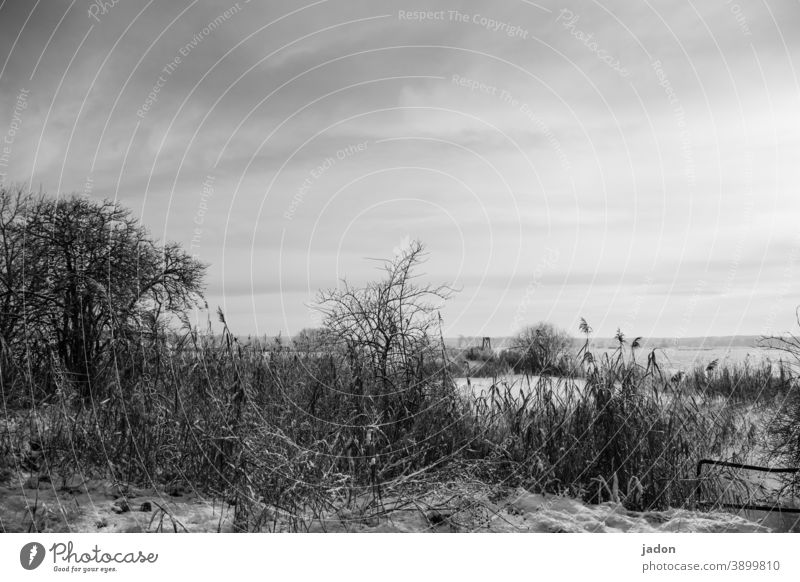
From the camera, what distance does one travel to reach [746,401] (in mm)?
10180

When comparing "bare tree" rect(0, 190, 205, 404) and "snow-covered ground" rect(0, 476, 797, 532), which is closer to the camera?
"snow-covered ground" rect(0, 476, 797, 532)

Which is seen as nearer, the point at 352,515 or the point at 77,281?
the point at 352,515

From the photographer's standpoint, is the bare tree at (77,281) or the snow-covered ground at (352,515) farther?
the bare tree at (77,281)

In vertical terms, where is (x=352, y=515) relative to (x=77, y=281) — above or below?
below

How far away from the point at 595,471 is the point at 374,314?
2.62 m

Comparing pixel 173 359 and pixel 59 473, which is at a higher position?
pixel 173 359

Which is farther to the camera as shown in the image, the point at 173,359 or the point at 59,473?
the point at 173,359

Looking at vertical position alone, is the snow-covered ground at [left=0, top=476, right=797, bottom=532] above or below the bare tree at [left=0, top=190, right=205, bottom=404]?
→ below

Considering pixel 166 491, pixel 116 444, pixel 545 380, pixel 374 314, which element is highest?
pixel 374 314

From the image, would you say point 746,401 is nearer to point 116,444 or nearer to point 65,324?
point 116,444

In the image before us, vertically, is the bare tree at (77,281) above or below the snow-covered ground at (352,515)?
above

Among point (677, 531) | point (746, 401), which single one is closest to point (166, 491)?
point (677, 531)
